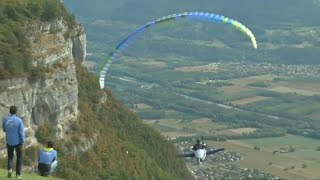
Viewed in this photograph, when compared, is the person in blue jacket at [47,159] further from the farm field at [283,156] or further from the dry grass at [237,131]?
the dry grass at [237,131]

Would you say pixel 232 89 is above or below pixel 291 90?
below

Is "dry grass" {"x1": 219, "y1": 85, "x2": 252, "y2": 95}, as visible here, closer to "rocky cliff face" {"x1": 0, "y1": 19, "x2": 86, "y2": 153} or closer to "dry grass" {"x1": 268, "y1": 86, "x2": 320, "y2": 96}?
"dry grass" {"x1": 268, "y1": 86, "x2": 320, "y2": 96}

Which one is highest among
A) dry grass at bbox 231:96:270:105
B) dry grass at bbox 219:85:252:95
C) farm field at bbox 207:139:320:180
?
dry grass at bbox 219:85:252:95

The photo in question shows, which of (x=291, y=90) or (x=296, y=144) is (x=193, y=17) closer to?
(x=296, y=144)

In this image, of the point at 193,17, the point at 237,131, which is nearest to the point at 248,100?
the point at 237,131

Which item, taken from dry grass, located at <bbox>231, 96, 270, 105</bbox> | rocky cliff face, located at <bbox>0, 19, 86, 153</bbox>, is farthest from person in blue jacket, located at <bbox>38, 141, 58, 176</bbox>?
dry grass, located at <bbox>231, 96, 270, 105</bbox>
